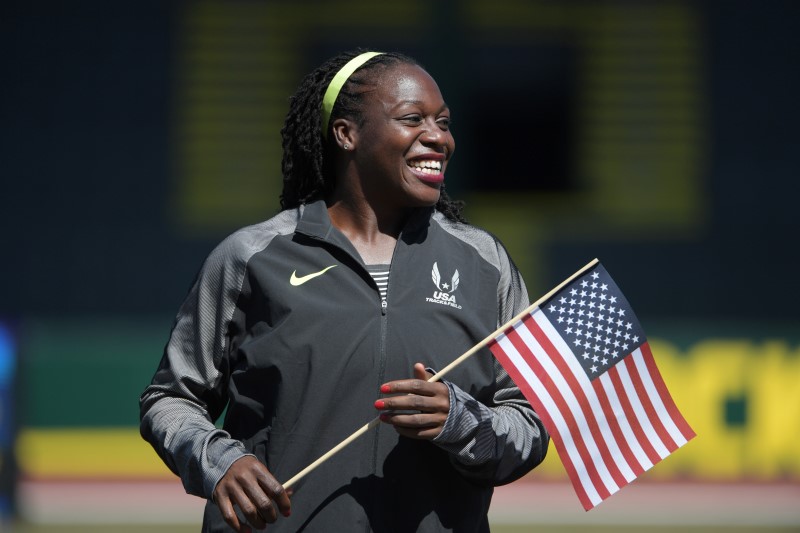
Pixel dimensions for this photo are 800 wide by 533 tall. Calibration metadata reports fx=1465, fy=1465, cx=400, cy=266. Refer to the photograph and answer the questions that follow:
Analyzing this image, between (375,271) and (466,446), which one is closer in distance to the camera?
(466,446)

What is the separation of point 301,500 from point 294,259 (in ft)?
1.65

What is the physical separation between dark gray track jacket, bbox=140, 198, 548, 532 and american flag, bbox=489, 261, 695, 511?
11 centimetres

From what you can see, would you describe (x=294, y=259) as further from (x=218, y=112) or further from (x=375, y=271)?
(x=218, y=112)

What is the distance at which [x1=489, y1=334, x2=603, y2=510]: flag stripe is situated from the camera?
121 inches

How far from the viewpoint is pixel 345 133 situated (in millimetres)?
3260

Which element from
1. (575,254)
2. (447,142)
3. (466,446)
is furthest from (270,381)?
(575,254)

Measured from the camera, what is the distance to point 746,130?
1390 cm

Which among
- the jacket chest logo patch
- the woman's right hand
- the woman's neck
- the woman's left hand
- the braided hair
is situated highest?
the braided hair

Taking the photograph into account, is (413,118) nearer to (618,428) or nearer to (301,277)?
(301,277)

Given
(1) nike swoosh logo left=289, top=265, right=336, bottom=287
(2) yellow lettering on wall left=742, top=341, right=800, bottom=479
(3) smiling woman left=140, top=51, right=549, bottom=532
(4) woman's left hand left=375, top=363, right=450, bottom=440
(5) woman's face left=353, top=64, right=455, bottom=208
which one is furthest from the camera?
(2) yellow lettering on wall left=742, top=341, right=800, bottom=479

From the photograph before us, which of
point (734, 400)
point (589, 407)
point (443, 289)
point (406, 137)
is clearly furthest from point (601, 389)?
point (734, 400)

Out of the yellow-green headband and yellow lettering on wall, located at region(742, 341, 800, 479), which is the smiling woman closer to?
the yellow-green headband

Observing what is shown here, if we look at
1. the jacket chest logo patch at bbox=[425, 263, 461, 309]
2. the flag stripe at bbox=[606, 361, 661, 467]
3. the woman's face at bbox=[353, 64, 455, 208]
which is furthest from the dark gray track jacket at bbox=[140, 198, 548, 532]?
the flag stripe at bbox=[606, 361, 661, 467]

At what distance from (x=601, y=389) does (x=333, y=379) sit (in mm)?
659
